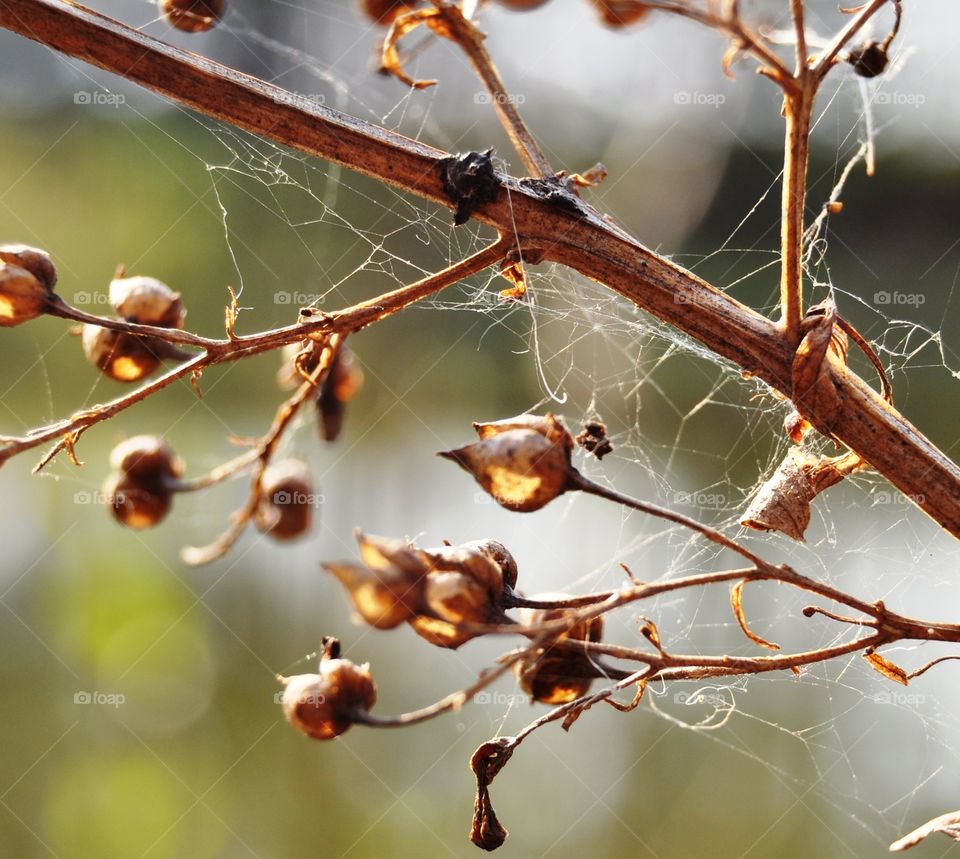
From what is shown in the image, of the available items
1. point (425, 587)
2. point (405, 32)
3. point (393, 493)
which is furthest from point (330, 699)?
point (393, 493)

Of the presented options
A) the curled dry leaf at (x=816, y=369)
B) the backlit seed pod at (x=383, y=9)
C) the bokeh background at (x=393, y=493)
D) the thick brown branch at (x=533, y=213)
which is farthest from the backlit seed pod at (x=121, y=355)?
the bokeh background at (x=393, y=493)

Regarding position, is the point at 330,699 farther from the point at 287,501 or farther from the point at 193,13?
the point at 193,13

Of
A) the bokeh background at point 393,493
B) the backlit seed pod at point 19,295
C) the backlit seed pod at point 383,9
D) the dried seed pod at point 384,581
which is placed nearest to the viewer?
the dried seed pod at point 384,581

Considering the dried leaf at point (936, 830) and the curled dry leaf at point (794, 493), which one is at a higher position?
the curled dry leaf at point (794, 493)

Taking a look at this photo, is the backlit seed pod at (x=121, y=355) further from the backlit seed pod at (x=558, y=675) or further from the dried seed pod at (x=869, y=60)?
the dried seed pod at (x=869, y=60)

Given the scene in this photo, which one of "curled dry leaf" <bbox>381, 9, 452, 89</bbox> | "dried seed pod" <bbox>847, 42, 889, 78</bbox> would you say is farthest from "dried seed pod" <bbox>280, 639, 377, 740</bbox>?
"dried seed pod" <bbox>847, 42, 889, 78</bbox>

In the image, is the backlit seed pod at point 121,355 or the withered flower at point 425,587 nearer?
the withered flower at point 425,587
